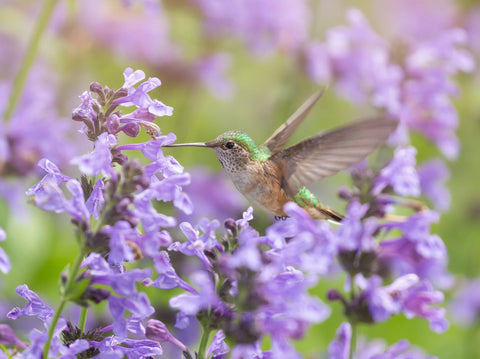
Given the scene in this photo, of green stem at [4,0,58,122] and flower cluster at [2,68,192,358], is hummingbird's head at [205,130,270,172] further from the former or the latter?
green stem at [4,0,58,122]

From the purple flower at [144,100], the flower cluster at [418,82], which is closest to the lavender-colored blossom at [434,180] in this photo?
the flower cluster at [418,82]

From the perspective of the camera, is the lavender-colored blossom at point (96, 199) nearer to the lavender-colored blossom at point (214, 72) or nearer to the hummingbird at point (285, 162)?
the hummingbird at point (285, 162)

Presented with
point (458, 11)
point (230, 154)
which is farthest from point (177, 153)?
point (458, 11)

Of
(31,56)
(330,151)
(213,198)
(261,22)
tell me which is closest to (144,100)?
(330,151)

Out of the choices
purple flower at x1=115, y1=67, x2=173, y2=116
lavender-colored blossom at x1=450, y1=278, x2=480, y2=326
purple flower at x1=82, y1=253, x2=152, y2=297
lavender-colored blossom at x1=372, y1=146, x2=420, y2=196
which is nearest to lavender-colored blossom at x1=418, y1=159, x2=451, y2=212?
lavender-colored blossom at x1=450, y1=278, x2=480, y2=326

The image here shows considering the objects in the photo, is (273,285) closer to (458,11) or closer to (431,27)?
(458,11)
